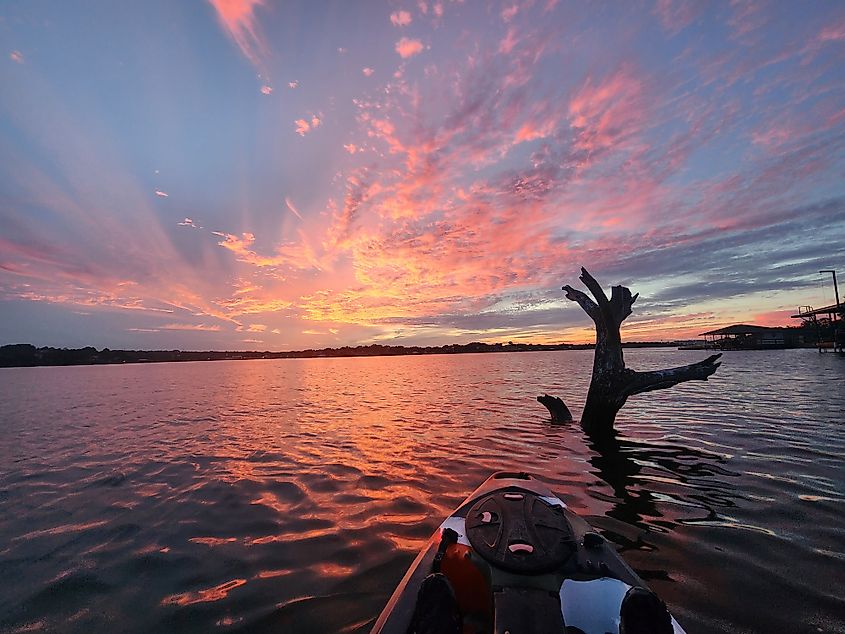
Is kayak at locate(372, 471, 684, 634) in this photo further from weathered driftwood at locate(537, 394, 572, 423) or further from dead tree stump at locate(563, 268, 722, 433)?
weathered driftwood at locate(537, 394, 572, 423)

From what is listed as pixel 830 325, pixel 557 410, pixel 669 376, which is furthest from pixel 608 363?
pixel 830 325

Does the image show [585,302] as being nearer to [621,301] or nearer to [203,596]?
[621,301]

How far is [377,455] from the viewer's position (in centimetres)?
1224

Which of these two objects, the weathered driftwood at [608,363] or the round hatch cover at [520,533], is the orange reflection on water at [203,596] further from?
the weathered driftwood at [608,363]

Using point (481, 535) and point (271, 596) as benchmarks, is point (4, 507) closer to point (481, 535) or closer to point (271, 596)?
point (271, 596)

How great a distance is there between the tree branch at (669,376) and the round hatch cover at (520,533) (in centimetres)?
997

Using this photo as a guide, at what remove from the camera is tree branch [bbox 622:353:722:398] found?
13.0 m

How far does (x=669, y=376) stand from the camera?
13.2 metres

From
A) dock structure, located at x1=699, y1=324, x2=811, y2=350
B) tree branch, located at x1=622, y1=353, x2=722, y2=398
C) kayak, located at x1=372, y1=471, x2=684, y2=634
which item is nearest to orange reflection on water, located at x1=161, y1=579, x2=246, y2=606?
kayak, located at x1=372, y1=471, x2=684, y2=634

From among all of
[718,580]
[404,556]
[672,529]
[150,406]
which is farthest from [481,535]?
[150,406]

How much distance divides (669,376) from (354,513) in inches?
451

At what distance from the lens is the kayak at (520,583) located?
9.94 feet

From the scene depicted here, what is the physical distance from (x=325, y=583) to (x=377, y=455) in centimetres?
697

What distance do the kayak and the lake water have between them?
128cm
